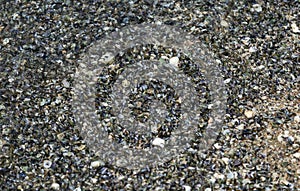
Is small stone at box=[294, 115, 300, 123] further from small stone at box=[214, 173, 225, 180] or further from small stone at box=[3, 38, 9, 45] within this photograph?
small stone at box=[3, 38, 9, 45]

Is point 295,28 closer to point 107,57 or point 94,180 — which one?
point 107,57

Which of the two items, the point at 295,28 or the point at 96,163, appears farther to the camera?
the point at 295,28

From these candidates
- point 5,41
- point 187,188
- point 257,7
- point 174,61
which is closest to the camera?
point 187,188

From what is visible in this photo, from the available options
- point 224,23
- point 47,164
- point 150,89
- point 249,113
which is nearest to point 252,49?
point 224,23

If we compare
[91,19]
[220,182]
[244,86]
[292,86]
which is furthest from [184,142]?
[91,19]

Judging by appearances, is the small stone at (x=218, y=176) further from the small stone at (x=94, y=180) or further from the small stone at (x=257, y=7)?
the small stone at (x=257, y=7)

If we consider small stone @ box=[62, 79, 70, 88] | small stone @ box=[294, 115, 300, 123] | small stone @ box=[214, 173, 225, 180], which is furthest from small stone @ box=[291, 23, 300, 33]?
small stone @ box=[62, 79, 70, 88]

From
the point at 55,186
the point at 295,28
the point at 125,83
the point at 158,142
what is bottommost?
the point at 55,186

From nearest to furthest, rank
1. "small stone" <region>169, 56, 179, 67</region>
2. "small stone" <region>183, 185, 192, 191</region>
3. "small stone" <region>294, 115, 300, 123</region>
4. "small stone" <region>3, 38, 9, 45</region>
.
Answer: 1. "small stone" <region>183, 185, 192, 191</region>
2. "small stone" <region>294, 115, 300, 123</region>
3. "small stone" <region>169, 56, 179, 67</region>
4. "small stone" <region>3, 38, 9, 45</region>
